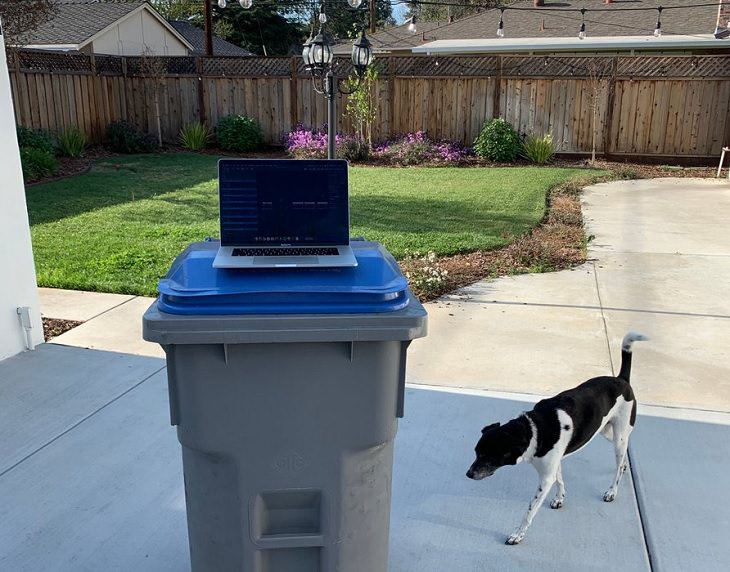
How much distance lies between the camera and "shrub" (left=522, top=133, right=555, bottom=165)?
14.8 m

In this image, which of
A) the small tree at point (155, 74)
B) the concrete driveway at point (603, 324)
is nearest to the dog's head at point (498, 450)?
the concrete driveway at point (603, 324)

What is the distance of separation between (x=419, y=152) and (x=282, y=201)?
1289 cm

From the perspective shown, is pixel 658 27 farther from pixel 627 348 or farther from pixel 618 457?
pixel 618 457

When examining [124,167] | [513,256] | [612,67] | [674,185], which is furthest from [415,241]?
[612,67]

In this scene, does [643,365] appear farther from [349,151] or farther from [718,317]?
[349,151]

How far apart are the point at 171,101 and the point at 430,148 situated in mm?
6909

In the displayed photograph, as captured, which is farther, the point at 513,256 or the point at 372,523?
the point at 513,256

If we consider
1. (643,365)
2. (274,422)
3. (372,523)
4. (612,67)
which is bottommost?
(643,365)

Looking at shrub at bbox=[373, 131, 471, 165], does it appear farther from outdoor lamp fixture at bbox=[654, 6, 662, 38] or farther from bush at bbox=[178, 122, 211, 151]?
outdoor lamp fixture at bbox=[654, 6, 662, 38]

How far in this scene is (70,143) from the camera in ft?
46.4

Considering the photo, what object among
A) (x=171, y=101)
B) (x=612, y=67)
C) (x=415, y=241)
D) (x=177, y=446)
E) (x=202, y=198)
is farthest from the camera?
(x=171, y=101)

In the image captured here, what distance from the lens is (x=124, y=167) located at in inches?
538

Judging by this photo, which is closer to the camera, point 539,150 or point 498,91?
point 539,150

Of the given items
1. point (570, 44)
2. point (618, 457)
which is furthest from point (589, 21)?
point (618, 457)
